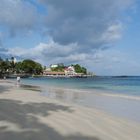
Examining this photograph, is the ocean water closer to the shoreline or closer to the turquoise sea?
the turquoise sea

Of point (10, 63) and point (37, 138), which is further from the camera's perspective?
point (10, 63)

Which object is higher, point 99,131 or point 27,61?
point 27,61

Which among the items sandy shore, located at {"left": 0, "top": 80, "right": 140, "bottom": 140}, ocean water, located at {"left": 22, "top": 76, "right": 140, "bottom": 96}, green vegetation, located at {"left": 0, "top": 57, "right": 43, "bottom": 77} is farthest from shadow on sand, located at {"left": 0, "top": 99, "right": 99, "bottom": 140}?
green vegetation, located at {"left": 0, "top": 57, "right": 43, "bottom": 77}

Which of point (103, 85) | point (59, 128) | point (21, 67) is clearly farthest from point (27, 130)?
point (21, 67)

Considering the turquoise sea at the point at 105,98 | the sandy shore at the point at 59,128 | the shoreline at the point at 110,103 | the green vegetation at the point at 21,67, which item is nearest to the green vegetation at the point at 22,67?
the green vegetation at the point at 21,67

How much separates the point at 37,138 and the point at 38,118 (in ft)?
9.05

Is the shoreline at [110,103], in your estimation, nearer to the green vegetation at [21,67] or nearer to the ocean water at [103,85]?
the ocean water at [103,85]

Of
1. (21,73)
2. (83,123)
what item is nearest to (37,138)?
(83,123)

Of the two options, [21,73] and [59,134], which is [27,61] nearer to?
[21,73]

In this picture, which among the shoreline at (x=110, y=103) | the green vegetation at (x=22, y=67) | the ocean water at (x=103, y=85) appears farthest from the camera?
the green vegetation at (x=22, y=67)

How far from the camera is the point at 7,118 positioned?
9375 millimetres

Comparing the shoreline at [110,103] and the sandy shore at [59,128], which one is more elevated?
the sandy shore at [59,128]

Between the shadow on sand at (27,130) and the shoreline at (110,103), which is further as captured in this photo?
the shoreline at (110,103)

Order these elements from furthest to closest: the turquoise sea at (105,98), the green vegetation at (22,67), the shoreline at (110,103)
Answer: the green vegetation at (22,67), the turquoise sea at (105,98), the shoreline at (110,103)
